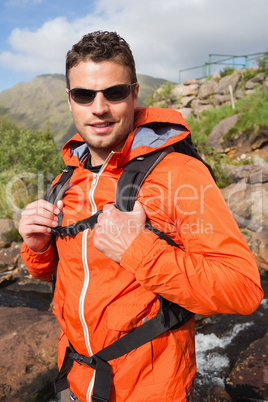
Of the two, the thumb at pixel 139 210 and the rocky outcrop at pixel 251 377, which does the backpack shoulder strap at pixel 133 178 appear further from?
the rocky outcrop at pixel 251 377

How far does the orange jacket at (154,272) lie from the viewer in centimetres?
121

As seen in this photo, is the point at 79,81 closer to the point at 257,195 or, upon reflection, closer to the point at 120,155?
the point at 120,155

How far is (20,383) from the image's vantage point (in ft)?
10.1

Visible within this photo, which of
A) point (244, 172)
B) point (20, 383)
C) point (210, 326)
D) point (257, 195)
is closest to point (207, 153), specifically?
point (244, 172)

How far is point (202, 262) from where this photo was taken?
Answer: 4.02 feet

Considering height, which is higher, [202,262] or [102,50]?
[102,50]

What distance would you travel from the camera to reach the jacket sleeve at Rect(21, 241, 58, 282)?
1.90 meters

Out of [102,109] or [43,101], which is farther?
[43,101]

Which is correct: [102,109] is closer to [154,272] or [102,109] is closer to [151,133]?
[151,133]

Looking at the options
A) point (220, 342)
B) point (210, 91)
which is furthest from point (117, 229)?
point (210, 91)

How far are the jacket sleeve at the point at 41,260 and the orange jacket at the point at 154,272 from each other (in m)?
0.21

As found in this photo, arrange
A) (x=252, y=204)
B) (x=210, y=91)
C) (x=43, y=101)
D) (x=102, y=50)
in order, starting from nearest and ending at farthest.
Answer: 1. (x=102, y=50)
2. (x=252, y=204)
3. (x=210, y=91)
4. (x=43, y=101)

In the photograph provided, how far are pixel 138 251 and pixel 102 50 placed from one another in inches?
43.1

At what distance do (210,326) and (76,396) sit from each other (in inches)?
154
